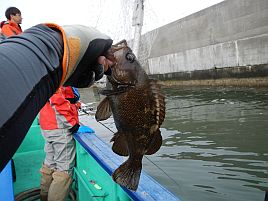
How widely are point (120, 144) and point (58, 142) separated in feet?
7.65

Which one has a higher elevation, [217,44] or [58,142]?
[217,44]

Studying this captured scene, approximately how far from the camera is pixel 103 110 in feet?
5.05

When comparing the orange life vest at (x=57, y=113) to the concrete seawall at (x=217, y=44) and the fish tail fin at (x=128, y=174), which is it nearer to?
the fish tail fin at (x=128, y=174)

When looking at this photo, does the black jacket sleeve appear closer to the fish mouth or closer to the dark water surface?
the fish mouth

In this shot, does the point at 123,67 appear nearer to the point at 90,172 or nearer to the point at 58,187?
the point at 90,172

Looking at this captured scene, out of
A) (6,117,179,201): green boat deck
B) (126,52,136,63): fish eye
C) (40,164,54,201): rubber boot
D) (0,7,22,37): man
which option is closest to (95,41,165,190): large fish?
(126,52,136,63): fish eye

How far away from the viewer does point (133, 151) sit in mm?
1598

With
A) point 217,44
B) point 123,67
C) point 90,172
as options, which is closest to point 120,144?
point 123,67

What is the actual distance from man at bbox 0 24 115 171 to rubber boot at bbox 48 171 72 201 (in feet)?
8.43

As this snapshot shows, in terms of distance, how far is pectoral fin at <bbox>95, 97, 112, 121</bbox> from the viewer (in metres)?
1.53

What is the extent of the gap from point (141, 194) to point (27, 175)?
3380 mm

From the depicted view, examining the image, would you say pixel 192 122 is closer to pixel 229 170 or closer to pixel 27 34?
pixel 229 170

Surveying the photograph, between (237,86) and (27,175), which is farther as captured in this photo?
(237,86)

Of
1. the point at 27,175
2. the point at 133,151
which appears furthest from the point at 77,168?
the point at 133,151
